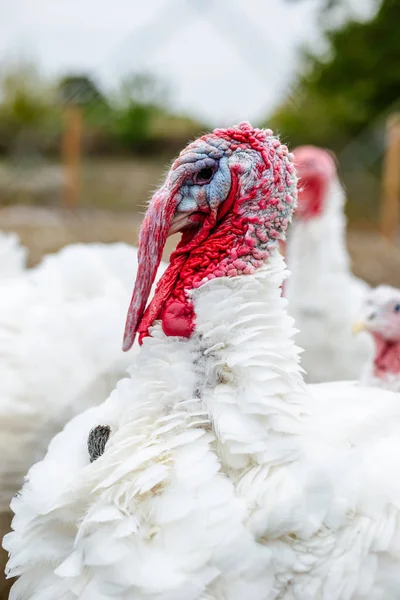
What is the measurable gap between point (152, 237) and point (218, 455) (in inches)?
19.7

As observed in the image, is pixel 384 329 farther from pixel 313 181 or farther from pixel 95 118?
pixel 95 118

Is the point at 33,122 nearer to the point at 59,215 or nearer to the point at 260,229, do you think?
the point at 59,215

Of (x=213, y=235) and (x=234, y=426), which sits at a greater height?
(x=213, y=235)

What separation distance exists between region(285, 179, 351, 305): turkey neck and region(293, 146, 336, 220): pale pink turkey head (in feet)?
0.12

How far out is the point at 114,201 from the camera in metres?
8.88

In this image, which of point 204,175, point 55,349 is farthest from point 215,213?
point 55,349

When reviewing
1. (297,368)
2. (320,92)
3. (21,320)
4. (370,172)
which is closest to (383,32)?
(320,92)

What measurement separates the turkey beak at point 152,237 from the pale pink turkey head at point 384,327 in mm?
1173

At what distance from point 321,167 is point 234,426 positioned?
8.05 feet

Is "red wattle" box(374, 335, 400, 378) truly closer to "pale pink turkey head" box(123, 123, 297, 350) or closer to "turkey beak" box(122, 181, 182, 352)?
"pale pink turkey head" box(123, 123, 297, 350)

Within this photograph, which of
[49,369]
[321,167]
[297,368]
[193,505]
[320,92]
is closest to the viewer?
[193,505]

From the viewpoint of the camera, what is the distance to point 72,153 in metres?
8.65

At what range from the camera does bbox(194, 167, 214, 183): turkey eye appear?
174 centimetres

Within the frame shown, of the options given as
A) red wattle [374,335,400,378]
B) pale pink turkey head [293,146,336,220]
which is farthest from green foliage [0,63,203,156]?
red wattle [374,335,400,378]
